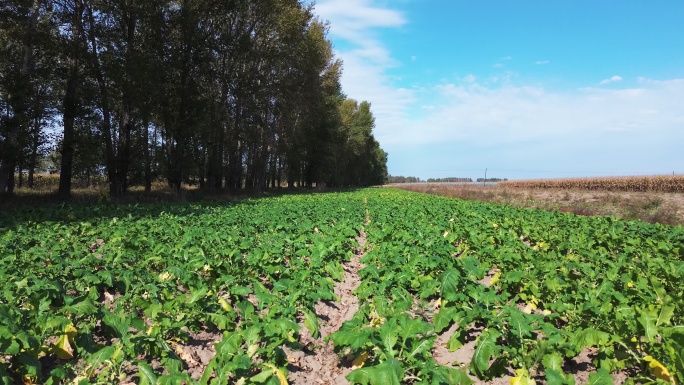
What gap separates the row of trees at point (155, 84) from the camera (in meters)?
18.2

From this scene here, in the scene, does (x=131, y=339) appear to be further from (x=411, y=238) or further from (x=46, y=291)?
(x=411, y=238)

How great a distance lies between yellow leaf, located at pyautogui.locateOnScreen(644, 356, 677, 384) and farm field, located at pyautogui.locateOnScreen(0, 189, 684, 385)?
3 cm

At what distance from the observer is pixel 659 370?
10.8 feet

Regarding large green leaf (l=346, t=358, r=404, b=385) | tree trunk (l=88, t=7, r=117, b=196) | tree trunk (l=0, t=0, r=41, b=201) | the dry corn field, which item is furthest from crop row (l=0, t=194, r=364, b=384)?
the dry corn field

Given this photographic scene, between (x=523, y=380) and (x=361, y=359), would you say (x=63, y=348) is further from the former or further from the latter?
(x=523, y=380)

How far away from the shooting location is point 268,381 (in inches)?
127

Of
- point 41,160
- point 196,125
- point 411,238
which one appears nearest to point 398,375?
point 411,238

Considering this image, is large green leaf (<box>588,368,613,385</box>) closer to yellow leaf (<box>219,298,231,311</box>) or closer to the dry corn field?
yellow leaf (<box>219,298,231,311</box>)

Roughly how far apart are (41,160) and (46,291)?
19.5 metres

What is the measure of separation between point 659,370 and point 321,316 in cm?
400

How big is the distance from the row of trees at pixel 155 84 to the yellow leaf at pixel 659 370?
21.8 meters

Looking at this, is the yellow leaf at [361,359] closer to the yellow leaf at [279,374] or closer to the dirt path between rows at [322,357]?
the dirt path between rows at [322,357]

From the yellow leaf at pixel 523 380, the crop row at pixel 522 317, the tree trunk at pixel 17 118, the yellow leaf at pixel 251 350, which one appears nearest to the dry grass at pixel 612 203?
the crop row at pixel 522 317

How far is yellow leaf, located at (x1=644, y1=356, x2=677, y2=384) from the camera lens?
3.20m
